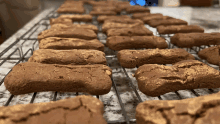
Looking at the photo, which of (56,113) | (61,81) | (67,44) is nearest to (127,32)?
(67,44)

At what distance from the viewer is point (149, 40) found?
2.25m

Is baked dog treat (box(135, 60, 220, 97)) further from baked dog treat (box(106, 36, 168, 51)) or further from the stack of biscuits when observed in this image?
baked dog treat (box(106, 36, 168, 51))

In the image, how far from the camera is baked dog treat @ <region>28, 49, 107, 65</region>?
5.64ft

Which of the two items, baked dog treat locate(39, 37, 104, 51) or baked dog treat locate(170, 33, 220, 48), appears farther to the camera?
baked dog treat locate(170, 33, 220, 48)

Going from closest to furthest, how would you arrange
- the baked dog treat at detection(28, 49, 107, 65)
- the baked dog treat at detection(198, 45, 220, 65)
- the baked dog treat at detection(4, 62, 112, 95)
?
the baked dog treat at detection(4, 62, 112, 95) < the baked dog treat at detection(28, 49, 107, 65) < the baked dog treat at detection(198, 45, 220, 65)

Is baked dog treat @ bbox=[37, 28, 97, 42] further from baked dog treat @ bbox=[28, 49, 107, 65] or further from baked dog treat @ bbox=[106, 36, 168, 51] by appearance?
baked dog treat @ bbox=[28, 49, 107, 65]

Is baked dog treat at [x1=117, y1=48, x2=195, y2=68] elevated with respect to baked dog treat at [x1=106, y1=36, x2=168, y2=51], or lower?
lower

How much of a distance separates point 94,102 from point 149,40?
140cm

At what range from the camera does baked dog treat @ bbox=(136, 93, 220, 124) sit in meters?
0.99

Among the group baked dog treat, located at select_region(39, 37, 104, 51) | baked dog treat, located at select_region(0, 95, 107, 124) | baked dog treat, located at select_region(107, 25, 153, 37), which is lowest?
baked dog treat, located at select_region(0, 95, 107, 124)

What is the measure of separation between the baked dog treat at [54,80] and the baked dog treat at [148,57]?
15.2 inches

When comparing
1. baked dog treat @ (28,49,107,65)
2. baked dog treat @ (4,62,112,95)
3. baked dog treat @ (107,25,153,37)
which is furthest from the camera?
baked dog treat @ (107,25,153,37)

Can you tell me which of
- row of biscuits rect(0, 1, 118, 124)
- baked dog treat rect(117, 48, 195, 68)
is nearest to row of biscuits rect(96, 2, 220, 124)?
baked dog treat rect(117, 48, 195, 68)

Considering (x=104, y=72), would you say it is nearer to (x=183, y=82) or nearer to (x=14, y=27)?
(x=183, y=82)
